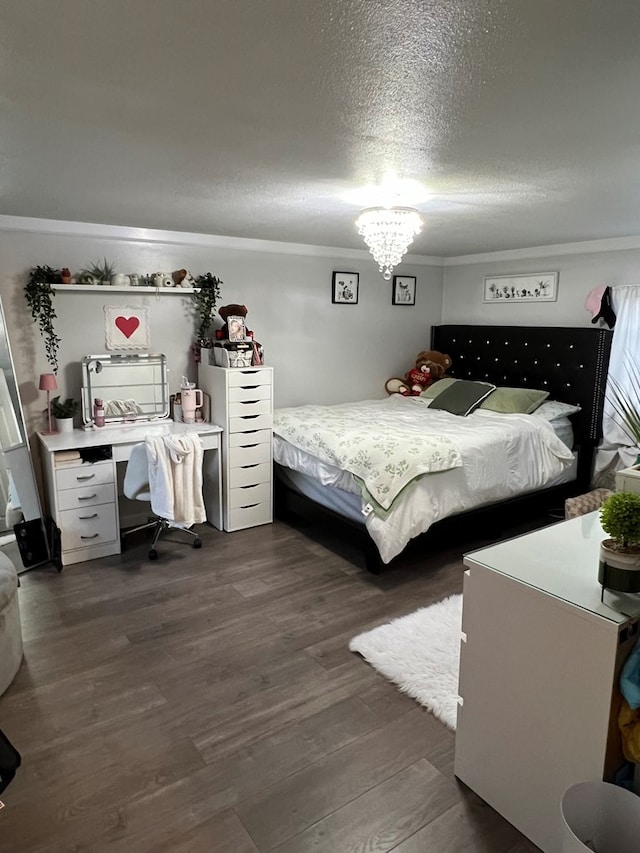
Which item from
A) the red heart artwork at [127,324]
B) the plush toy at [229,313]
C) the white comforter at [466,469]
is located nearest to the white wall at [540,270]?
the white comforter at [466,469]

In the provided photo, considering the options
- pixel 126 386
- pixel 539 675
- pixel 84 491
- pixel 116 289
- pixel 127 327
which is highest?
pixel 116 289

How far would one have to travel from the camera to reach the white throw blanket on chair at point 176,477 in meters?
3.39

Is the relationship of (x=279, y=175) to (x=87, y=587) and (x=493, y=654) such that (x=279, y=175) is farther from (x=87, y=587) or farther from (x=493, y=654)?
(x=87, y=587)

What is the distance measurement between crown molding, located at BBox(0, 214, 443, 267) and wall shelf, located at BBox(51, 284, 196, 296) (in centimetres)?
36

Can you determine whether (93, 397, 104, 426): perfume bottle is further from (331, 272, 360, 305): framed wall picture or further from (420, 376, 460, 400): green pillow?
(420, 376, 460, 400): green pillow

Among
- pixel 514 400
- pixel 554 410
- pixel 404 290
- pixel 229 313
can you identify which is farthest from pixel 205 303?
pixel 554 410

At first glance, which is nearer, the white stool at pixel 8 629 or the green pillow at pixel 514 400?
the white stool at pixel 8 629

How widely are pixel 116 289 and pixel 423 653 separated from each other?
122 inches

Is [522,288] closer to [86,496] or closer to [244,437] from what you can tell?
[244,437]

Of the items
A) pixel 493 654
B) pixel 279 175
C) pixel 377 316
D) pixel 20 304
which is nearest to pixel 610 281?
pixel 377 316

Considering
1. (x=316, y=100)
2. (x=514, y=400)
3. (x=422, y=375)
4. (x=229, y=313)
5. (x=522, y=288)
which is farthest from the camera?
(x=422, y=375)

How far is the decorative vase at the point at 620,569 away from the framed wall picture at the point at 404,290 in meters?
4.30

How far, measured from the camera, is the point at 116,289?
3.88 m

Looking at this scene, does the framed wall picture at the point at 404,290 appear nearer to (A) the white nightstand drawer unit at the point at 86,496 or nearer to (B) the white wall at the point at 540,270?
(B) the white wall at the point at 540,270
